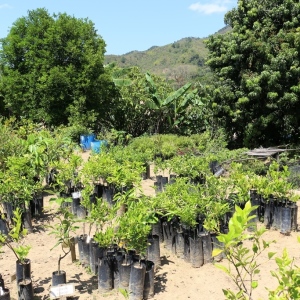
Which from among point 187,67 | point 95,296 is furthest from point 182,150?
point 187,67

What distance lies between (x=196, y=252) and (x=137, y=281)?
3.58 feet

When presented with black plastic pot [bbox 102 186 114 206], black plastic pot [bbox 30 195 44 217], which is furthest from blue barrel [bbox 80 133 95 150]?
black plastic pot [bbox 30 195 44 217]

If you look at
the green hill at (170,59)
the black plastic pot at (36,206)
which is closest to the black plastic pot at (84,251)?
the black plastic pot at (36,206)

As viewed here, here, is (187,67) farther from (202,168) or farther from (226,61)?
(202,168)

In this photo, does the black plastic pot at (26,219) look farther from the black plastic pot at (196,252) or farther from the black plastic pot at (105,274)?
the black plastic pot at (196,252)

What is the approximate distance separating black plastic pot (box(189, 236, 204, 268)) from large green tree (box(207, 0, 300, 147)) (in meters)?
6.94

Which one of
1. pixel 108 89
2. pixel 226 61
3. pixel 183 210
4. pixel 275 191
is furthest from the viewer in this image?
pixel 108 89

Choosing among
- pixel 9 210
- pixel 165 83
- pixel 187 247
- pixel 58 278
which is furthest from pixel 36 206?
pixel 165 83

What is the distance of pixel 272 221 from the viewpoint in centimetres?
575

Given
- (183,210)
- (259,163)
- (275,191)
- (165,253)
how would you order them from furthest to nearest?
(259,163), (275,191), (165,253), (183,210)

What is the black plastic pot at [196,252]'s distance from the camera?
14.9 ft

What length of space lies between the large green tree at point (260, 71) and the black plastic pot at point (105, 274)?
26.0 ft

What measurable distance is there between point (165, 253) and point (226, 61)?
8.16m

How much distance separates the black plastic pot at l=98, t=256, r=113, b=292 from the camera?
3.93 metres
